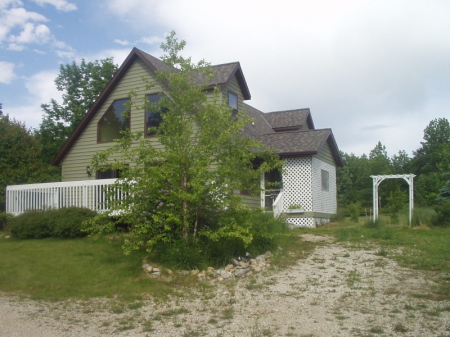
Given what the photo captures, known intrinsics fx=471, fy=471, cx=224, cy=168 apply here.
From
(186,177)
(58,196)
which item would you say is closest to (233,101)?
(58,196)

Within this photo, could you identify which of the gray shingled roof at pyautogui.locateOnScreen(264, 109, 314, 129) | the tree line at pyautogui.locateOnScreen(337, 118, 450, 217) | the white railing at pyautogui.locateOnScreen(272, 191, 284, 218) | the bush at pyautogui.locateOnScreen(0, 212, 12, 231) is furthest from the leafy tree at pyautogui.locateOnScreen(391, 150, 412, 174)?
the bush at pyautogui.locateOnScreen(0, 212, 12, 231)

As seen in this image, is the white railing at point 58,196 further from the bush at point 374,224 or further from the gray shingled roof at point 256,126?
the bush at point 374,224

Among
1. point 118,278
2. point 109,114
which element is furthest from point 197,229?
point 109,114

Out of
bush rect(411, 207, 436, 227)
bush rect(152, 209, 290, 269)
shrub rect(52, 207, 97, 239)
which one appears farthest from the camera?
bush rect(411, 207, 436, 227)

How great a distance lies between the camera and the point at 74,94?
31.2 meters

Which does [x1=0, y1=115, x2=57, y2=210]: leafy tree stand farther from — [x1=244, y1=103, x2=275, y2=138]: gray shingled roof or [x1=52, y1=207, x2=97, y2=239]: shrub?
[x1=244, y1=103, x2=275, y2=138]: gray shingled roof

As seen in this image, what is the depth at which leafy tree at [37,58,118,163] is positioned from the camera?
3025 cm

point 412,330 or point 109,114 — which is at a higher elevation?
point 109,114

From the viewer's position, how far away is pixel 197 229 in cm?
1085

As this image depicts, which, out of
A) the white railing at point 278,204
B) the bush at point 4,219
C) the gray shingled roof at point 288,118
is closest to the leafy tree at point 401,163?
the gray shingled roof at point 288,118

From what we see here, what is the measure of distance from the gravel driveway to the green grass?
57cm

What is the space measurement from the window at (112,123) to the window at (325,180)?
8310 millimetres

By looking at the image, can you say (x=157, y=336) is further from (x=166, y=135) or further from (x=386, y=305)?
(x=166, y=135)

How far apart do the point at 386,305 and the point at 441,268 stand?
280 cm
